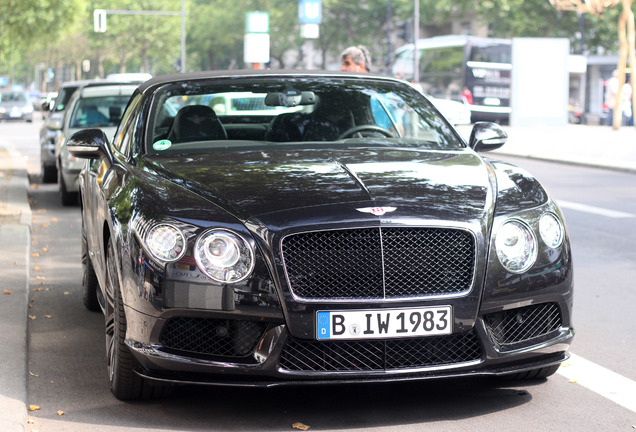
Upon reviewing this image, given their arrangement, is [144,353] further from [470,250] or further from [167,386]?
[470,250]

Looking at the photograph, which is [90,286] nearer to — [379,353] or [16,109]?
[379,353]

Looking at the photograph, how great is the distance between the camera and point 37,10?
2733 centimetres

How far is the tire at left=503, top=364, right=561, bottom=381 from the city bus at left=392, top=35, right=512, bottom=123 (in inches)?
1365

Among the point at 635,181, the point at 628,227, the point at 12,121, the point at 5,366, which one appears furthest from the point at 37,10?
the point at 12,121

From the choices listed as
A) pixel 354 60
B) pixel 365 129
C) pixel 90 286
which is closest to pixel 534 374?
pixel 365 129

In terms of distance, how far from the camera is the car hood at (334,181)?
4359mm

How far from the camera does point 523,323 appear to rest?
450 cm

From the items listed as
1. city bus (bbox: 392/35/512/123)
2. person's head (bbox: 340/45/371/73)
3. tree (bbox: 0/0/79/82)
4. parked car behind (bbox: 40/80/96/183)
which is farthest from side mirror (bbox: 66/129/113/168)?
city bus (bbox: 392/35/512/123)

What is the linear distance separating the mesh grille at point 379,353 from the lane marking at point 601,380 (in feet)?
2.65

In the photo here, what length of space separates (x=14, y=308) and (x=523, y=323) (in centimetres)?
324

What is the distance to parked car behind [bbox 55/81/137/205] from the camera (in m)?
13.1

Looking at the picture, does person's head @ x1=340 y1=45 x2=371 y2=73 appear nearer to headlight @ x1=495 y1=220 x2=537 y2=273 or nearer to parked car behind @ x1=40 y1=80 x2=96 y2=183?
parked car behind @ x1=40 y1=80 x2=96 y2=183

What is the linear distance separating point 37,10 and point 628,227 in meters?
19.8

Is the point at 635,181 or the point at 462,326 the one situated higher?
the point at 462,326
